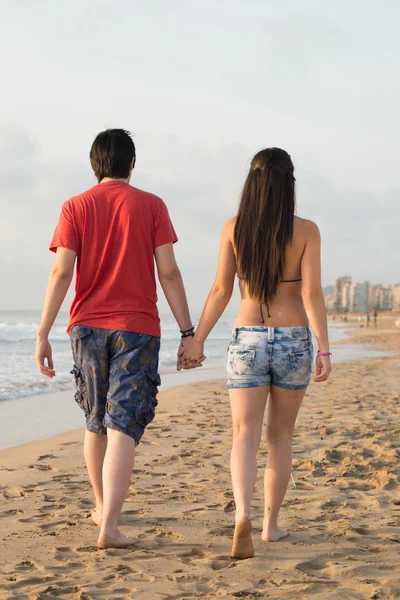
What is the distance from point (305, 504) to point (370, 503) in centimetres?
40

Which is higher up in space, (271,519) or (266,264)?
(266,264)

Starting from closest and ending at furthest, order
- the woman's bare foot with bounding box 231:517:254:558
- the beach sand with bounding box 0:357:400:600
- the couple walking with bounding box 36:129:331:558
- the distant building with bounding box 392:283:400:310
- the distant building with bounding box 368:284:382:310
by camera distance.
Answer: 1. the beach sand with bounding box 0:357:400:600
2. the woman's bare foot with bounding box 231:517:254:558
3. the couple walking with bounding box 36:129:331:558
4. the distant building with bounding box 392:283:400:310
5. the distant building with bounding box 368:284:382:310

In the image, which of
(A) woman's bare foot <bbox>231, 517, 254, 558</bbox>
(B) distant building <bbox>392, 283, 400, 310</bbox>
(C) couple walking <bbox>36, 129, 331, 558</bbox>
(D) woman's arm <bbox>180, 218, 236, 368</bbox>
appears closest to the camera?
(A) woman's bare foot <bbox>231, 517, 254, 558</bbox>

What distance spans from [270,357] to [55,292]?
1.15 meters

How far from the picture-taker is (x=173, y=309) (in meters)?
3.63

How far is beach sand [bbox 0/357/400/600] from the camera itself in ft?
9.44

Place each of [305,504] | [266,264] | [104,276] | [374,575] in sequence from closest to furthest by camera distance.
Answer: [374,575]
[266,264]
[104,276]
[305,504]

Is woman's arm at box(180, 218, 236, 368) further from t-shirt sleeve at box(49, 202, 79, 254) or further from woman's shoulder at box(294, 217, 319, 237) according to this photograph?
t-shirt sleeve at box(49, 202, 79, 254)

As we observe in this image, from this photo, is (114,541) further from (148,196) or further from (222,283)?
(148,196)

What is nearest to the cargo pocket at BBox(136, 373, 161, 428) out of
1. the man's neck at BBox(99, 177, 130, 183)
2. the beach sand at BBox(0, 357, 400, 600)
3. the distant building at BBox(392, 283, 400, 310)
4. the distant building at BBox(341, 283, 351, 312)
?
the beach sand at BBox(0, 357, 400, 600)

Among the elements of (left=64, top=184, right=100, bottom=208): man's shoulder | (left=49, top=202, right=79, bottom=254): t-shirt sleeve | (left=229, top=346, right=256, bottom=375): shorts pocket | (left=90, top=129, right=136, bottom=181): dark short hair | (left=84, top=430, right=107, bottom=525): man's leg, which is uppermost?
(left=90, top=129, right=136, bottom=181): dark short hair

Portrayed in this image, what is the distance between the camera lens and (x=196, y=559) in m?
3.22

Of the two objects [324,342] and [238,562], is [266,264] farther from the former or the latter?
[238,562]

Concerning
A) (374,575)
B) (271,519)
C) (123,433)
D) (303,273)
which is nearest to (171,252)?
(303,273)
